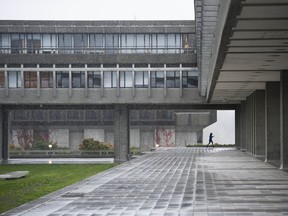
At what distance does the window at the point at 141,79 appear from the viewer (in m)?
52.8

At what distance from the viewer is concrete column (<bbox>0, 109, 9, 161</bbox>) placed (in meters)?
56.2

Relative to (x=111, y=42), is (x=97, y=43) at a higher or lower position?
lower

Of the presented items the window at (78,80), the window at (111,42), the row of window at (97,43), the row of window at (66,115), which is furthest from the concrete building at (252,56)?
the row of window at (66,115)

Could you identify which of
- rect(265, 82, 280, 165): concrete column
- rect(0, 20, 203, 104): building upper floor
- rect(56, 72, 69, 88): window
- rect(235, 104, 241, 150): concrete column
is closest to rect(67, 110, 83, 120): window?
rect(235, 104, 241, 150): concrete column

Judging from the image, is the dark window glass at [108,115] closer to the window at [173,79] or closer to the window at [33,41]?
the window at [33,41]

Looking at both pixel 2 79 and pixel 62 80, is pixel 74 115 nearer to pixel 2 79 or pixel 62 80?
pixel 2 79

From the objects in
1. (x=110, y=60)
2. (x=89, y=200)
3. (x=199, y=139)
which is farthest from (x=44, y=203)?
(x=199, y=139)

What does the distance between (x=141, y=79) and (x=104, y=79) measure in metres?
3.21

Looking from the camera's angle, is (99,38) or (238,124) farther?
(238,124)

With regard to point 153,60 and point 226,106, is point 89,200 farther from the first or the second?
point 226,106

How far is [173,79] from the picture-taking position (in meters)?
53.1

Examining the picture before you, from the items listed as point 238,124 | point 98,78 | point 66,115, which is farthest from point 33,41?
point 66,115

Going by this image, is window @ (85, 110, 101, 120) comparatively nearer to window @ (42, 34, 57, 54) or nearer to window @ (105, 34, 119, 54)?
window @ (105, 34, 119, 54)

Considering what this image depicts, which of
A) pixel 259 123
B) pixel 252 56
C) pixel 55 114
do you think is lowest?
pixel 259 123
